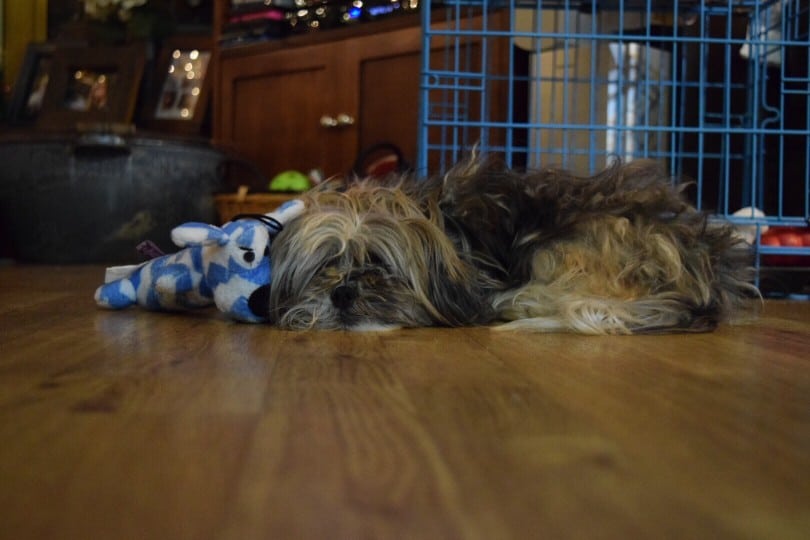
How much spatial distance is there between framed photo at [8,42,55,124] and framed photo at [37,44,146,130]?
16 centimetres

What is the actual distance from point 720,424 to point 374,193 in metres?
0.94

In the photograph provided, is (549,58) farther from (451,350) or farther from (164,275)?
(451,350)

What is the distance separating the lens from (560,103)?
2.76 metres

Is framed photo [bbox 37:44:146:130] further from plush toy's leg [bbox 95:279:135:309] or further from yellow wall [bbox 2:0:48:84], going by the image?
plush toy's leg [bbox 95:279:135:309]

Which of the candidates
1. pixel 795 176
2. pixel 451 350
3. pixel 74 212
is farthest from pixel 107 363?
pixel 74 212

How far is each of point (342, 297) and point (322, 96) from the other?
2.29 meters

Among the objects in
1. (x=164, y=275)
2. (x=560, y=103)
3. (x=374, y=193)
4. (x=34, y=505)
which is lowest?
(x=34, y=505)

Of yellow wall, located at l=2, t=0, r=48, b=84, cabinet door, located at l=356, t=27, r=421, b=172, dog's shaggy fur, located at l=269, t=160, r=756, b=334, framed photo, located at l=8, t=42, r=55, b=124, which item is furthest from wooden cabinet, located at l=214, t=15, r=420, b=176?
dog's shaggy fur, located at l=269, t=160, r=756, b=334

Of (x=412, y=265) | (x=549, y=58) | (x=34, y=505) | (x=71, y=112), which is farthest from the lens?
(x=71, y=112)

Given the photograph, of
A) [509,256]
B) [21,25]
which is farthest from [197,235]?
[21,25]

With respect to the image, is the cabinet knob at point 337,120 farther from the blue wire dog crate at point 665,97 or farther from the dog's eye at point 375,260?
the dog's eye at point 375,260

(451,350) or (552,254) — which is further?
(552,254)

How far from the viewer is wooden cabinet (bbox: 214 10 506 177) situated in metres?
3.37

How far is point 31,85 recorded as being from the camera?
4.47 m
